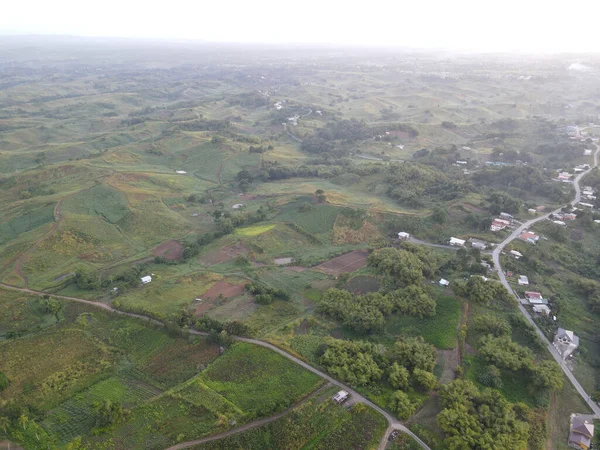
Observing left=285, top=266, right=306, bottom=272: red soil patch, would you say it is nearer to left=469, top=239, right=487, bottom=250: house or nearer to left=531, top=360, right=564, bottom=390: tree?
left=469, top=239, right=487, bottom=250: house

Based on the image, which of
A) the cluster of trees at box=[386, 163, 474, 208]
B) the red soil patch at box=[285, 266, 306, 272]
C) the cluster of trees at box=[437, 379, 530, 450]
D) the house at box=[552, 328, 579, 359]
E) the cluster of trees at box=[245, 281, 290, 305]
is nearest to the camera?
the cluster of trees at box=[437, 379, 530, 450]

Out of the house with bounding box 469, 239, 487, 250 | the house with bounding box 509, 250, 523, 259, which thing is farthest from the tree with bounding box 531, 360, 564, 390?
the house with bounding box 469, 239, 487, 250

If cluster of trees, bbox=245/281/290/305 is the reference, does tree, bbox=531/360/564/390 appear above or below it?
above

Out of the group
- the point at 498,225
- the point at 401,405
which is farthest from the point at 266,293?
the point at 498,225

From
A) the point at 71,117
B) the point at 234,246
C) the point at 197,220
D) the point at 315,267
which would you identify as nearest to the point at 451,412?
the point at 315,267

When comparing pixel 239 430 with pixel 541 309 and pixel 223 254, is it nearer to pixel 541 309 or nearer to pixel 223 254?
pixel 223 254

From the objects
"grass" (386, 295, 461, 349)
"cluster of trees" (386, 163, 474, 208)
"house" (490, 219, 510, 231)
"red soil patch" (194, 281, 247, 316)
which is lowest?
"red soil patch" (194, 281, 247, 316)

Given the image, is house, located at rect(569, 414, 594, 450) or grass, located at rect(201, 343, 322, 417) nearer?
house, located at rect(569, 414, 594, 450)

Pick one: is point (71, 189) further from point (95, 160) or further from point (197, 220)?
point (197, 220)
